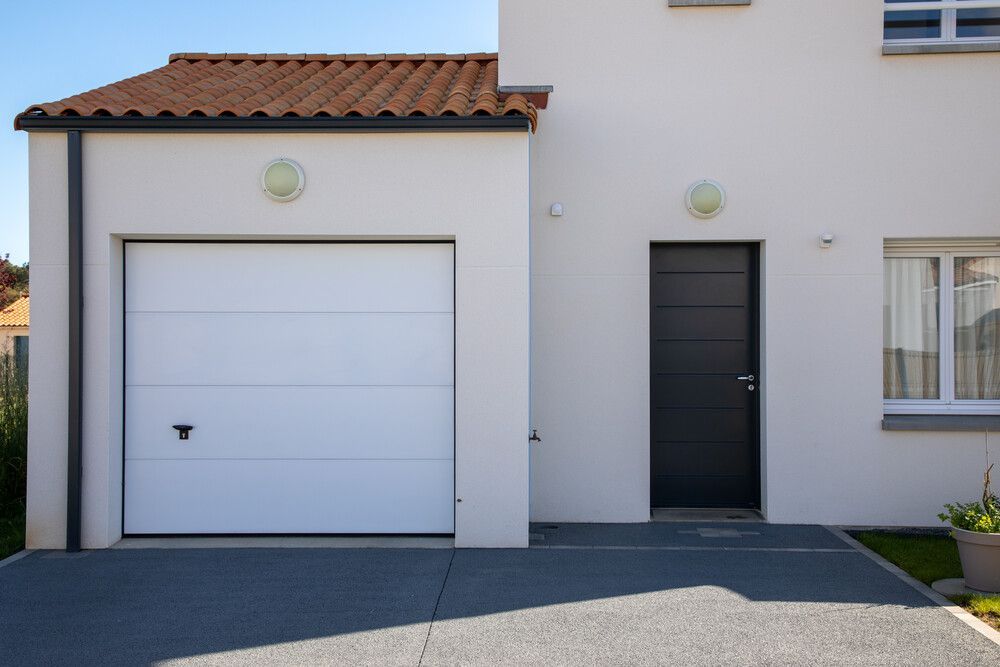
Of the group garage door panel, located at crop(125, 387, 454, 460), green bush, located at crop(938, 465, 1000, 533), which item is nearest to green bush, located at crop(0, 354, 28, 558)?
garage door panel, located at crop(125, 387, 454, 460)

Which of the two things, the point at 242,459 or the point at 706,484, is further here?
the point at 706,484

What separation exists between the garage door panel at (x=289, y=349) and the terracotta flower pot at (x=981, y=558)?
381 centimetres

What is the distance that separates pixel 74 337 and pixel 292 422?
178 centimetres

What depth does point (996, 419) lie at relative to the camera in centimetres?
760

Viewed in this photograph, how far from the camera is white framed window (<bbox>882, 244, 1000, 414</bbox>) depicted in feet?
25.6

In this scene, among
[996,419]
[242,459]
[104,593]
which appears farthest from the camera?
[996,419]

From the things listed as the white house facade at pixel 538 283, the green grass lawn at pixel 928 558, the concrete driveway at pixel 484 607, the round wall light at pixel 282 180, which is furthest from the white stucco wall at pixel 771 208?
the round wall light at pixel 282 180

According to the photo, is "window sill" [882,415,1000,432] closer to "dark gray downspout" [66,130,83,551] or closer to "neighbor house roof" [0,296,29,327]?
"dark gray downspout" [66,130,83,551]

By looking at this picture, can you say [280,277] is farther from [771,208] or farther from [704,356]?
[771,208]

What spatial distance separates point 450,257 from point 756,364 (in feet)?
9.93

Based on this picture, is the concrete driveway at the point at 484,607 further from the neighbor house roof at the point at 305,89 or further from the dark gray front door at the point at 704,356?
the neighbor house roof at the point at 305,89

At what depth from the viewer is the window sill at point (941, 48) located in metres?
A: 7.58

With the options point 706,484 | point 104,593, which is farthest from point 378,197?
point 706,484

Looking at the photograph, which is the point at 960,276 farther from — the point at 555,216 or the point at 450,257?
the point at 450,257
